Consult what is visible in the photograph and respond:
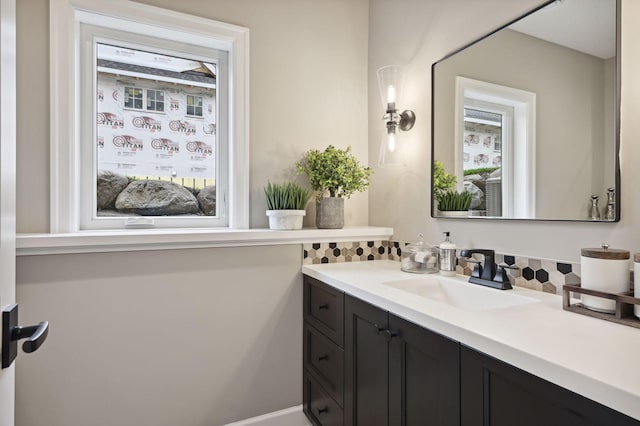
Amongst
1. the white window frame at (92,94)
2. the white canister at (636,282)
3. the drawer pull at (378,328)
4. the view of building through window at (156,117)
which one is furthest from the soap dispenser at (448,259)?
the view of building through window at (156,117)

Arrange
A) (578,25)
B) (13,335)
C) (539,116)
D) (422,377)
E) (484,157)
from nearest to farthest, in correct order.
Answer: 1. (13,335)
2. (422,377)
3. (578,25)
4. (539,116)
5. (484,157)

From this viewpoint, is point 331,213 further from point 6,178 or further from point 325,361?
point 6,178

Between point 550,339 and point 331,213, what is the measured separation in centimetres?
124

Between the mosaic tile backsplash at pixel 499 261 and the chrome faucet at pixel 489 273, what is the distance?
0.05 m

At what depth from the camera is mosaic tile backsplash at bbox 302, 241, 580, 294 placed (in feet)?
4.01

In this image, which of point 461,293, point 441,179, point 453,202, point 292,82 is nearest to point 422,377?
point 461,293

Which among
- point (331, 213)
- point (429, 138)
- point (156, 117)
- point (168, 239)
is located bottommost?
point (168, 239)

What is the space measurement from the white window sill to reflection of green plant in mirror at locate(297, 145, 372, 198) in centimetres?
24

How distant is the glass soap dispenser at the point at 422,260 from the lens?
64.9 inches

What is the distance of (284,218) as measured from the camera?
181 centimetres

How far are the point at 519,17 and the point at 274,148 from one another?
4.11ft

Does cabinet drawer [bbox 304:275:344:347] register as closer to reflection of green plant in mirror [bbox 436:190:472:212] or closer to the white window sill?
the white window sill

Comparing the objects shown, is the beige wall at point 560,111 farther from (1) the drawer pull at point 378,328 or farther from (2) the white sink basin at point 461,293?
(1) the drawer pull at point 378,328

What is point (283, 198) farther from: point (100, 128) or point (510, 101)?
point (510, 101)
